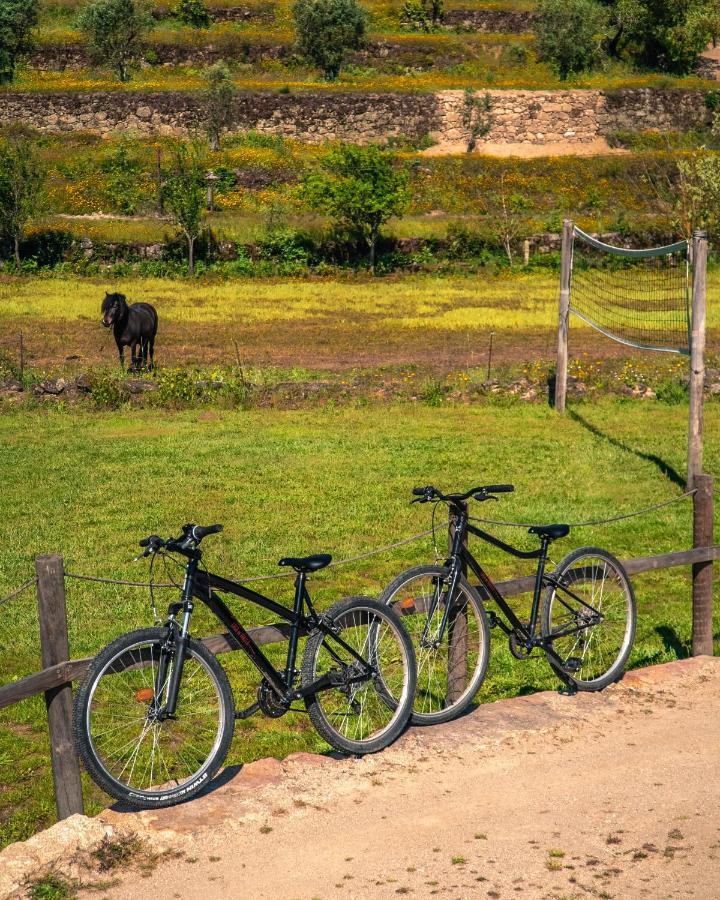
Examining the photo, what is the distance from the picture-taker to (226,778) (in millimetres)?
7141

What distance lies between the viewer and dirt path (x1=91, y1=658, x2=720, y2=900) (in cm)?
597

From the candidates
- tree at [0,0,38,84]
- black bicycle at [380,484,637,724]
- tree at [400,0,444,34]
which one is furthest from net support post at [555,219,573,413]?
tree at [400,0,444,34]

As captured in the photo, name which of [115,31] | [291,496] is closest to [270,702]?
[291,496]

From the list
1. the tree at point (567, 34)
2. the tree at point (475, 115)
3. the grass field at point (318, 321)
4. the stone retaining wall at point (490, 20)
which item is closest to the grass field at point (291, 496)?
the grass field at point (318, 321)

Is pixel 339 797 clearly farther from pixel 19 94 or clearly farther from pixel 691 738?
pixel 19 94

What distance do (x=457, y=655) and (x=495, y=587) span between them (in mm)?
525

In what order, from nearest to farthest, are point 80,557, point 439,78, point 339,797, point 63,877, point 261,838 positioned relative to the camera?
point 63,877 → point 261,838 → point 339,797 → point 80,557 → point 439,78

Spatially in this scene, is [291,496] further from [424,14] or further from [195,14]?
[195,14]

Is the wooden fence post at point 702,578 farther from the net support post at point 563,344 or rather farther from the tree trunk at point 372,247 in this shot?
the tree trunk at point 372,247

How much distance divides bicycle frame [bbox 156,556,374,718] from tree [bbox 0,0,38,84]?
6670 centimetres

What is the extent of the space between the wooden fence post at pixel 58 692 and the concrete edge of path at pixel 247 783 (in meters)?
0.26

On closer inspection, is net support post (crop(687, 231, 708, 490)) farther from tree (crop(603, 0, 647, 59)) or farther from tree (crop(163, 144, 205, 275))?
tree (crop(603, 0, 647, 59))

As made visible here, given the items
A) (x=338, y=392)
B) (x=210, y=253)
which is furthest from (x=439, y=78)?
(x=338, y=392)

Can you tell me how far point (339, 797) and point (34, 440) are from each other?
13534 mm
